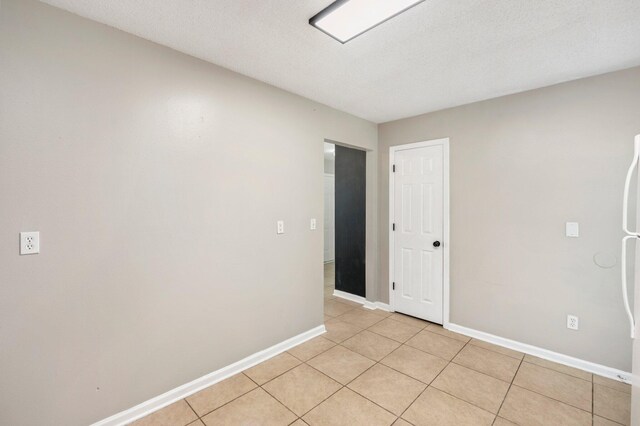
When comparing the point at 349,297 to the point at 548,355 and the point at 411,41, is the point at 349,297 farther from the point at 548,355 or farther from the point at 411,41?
the point at 411,41

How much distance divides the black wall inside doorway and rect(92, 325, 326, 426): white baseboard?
57.5 inches

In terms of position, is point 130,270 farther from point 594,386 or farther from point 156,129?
point 594,386

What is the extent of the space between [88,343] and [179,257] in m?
0.69

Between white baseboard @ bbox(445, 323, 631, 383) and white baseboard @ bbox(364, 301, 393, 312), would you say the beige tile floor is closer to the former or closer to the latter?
white baseboard @ bbox(445, 323, 631, 383)

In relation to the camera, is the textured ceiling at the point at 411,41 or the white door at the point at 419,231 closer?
the textured ceiling at the point at 411,41

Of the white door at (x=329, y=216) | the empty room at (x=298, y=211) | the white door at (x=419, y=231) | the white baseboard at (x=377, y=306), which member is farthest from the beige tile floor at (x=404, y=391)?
the white door at (x=329, y=216)

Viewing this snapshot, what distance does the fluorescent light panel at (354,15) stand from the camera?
1.49 m

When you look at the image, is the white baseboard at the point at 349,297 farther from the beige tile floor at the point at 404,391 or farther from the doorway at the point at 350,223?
the beige tile floor at the point at 404,391

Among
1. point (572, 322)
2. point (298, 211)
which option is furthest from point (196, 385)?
point (572, 322)

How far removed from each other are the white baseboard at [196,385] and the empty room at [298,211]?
0.02 metres

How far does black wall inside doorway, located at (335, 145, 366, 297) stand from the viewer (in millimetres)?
4000

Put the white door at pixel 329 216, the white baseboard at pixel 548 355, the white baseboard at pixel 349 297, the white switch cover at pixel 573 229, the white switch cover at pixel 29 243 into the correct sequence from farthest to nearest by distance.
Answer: the white door at pixel 329 216
the white baseboard at pixel 349 297
the white switch cover at pixel 573 229
the white baseboard at pixel 548 355
the white switch cover at pixel 29 243

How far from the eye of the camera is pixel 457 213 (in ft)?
10.2

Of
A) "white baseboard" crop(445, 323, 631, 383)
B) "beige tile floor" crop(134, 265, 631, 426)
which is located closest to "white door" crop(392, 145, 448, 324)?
"white baseboard" crop(445, 323, 631, 383)
